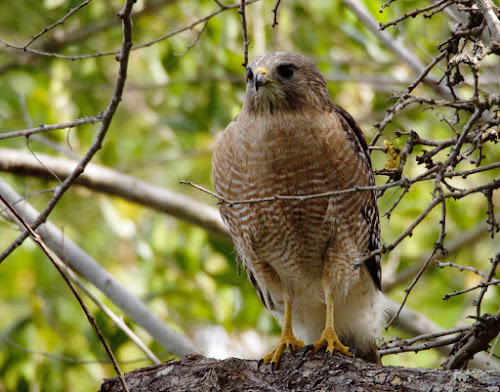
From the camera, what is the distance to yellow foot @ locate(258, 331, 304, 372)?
3881mm

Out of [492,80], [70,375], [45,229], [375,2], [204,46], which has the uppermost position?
[204,46]

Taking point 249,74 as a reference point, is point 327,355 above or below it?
below

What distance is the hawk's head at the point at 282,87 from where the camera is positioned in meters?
4.32

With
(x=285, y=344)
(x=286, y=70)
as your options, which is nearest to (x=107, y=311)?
(x=285, y=344)

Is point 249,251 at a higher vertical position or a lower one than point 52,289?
lower

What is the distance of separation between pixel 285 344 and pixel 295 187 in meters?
0.97

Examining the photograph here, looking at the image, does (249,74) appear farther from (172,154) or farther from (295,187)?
(172,154)

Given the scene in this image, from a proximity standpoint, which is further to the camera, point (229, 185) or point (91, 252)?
point (91, 252)

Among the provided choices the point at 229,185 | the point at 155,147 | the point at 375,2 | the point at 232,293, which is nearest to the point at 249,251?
the point at 229,185

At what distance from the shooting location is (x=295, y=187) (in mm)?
4082

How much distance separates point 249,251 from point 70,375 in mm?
2371

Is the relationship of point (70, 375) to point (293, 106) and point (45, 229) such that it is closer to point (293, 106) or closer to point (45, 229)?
point (45, 229)

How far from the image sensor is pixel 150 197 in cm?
579

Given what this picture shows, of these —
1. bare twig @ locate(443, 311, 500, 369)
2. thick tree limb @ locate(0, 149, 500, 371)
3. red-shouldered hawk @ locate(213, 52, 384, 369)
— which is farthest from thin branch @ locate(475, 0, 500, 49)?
thick tree limb @ locate(0, 149, 500, 371)
